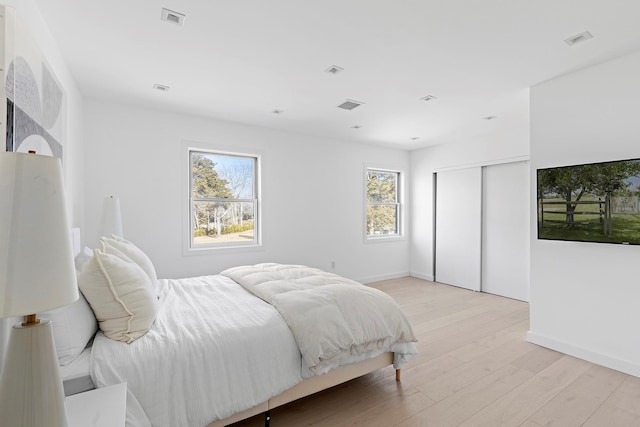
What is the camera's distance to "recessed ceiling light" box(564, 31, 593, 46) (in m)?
2.21

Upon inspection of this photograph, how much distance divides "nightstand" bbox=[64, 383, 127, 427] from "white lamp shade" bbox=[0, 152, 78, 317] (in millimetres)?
566

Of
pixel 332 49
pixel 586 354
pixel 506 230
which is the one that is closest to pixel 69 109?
pixel 332 49

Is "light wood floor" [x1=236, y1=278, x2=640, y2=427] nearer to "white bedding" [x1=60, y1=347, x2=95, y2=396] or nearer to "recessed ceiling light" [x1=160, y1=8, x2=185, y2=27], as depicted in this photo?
"white bedding" [x1=60, y1=347, x2=95, y2=396]

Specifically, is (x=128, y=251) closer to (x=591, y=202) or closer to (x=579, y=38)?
(x=579, y=38)

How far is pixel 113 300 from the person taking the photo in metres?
1.68

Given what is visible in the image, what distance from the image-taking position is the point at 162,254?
378cm

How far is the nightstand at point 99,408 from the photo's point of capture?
1.06 meters

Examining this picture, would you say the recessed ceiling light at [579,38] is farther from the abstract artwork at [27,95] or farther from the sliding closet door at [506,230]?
the abstract artwork at [27,95]

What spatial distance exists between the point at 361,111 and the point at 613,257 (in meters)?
2.77

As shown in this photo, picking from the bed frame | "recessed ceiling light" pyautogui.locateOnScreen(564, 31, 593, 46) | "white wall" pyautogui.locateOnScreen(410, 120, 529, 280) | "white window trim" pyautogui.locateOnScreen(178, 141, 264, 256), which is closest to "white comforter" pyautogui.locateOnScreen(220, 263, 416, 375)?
the bed frame

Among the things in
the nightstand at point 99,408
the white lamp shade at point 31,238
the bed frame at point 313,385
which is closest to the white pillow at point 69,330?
the nightstand at point 99,408

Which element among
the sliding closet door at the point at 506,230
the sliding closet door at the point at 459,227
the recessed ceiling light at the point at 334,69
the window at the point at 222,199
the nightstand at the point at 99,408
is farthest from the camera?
the sliding closet door at the point at 459,227

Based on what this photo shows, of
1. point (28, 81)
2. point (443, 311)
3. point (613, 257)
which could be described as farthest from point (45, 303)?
point (443, 311)

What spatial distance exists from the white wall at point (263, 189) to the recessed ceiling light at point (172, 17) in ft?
6.46
